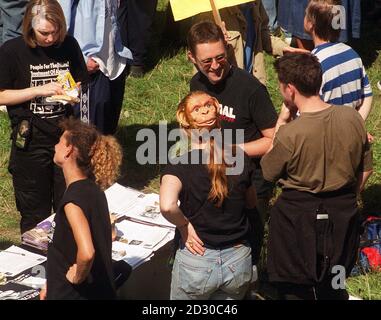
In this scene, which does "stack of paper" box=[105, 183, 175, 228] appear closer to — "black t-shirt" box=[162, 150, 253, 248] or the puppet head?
"black t-shirt" box=[162, 150, 253, 248]

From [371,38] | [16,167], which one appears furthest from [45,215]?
[371,38]

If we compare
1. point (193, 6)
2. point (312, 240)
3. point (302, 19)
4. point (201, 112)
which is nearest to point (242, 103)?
point (201, 112)

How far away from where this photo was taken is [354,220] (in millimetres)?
4477

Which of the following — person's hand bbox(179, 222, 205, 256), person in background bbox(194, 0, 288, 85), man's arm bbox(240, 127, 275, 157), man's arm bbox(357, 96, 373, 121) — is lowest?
person's hand bbox(179, 222, 205, 256)

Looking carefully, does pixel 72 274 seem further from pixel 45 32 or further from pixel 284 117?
pixel 45 32

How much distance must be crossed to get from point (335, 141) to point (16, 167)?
2078mm

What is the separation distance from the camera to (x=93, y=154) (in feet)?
13.4

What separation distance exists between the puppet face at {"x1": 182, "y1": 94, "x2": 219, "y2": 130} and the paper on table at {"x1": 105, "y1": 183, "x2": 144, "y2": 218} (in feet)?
4.26

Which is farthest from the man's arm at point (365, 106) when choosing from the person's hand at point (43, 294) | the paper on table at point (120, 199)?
the person's hand at point (43, 294)

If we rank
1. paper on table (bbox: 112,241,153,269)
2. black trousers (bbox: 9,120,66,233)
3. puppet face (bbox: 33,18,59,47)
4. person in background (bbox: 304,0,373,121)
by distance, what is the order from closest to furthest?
paper on table (bbox: 112,241,153,269) < person in background (bbox: 304,0,373,121) < puppet face (bbox: 33,18,59,47) < black trousers (bbox: 9,120,66,233)

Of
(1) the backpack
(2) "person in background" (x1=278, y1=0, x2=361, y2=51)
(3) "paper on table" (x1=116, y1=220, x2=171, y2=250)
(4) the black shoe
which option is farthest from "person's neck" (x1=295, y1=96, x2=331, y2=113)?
(4) the black shoe

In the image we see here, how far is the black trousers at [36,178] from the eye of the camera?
211 inches

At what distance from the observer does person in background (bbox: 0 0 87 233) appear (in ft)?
16.8
